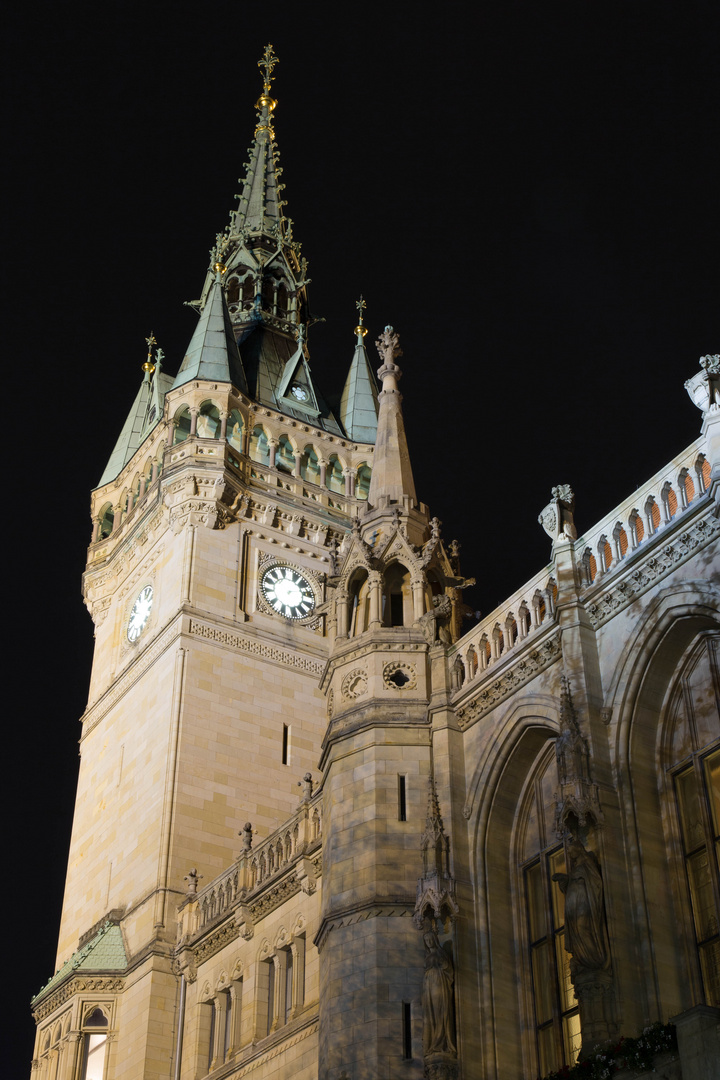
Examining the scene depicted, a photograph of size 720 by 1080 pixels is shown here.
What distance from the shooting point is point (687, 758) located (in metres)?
23.7

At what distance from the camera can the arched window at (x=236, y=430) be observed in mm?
47900

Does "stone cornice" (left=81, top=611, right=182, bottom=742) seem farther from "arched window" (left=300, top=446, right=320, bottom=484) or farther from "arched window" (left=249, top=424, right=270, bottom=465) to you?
"arched window" (left=300, top=446, right=320, bottom=484)

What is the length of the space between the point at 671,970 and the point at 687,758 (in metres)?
3.40

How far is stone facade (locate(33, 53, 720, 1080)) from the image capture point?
76.9 ft

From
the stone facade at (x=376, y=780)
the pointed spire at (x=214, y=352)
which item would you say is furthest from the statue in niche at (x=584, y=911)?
the pointed spire at (x=214, y=352)

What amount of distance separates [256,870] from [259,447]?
18.1 m

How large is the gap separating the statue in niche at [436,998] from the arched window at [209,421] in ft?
80.8

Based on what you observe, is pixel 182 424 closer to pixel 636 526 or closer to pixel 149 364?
pixel 149 364

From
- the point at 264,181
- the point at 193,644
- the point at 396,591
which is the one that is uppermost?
the point at 264,181

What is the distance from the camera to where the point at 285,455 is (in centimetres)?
5009

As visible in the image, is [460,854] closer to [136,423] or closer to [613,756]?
[613,756]

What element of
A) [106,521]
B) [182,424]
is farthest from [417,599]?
[106,521]

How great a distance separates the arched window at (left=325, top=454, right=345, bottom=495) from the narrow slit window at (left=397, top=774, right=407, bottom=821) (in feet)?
75.3

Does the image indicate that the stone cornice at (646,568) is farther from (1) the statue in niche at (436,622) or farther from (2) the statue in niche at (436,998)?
(2) the statue in niche at (436,998)
